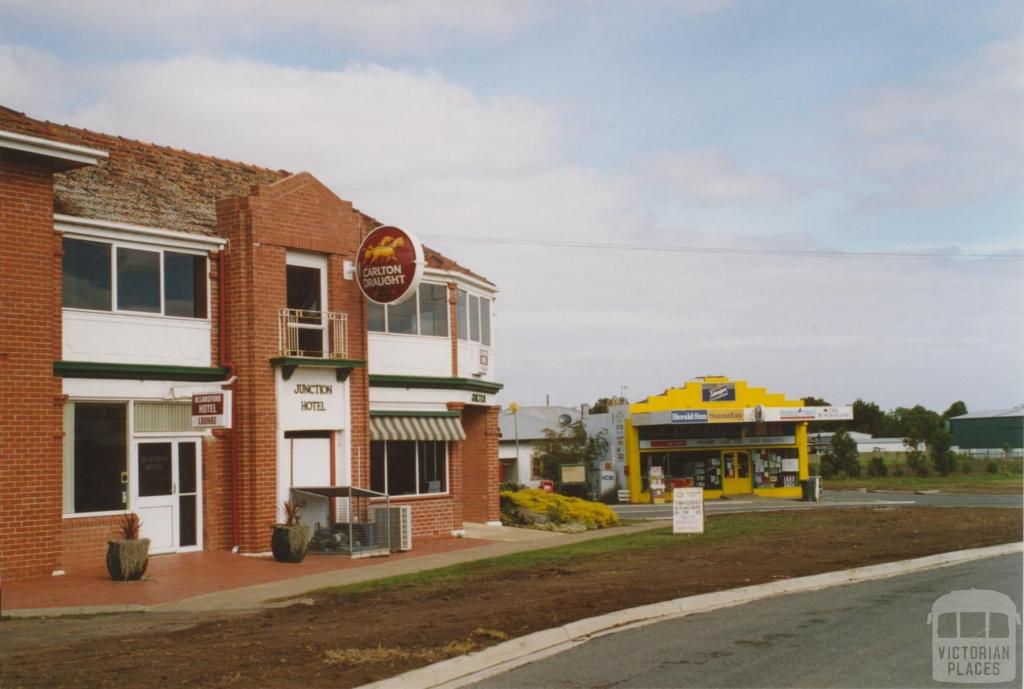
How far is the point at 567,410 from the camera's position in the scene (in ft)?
238

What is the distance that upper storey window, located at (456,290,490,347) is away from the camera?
26.6 metres

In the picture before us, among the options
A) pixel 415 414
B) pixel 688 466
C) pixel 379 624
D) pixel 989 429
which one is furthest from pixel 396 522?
pixel 989 429

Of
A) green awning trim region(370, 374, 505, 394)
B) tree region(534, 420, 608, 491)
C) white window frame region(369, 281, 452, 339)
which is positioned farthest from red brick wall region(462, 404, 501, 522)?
tree region(534, 420, 608, 491)

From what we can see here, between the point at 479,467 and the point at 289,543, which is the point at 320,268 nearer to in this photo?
the point at 289,543

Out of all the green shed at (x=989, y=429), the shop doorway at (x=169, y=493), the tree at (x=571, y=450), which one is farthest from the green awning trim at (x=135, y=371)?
the green shed at (x=989, y=429)

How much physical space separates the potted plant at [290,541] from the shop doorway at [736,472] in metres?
30.9

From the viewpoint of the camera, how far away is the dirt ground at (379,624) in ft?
31.2

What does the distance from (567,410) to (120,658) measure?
62.8m

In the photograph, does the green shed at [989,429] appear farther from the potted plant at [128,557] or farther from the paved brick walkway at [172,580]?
the potted plant at [128,557]

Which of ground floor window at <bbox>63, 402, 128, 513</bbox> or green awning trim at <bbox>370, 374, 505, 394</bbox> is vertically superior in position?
green awning trim at <bbox>370, 374, 505, 394</bbox>

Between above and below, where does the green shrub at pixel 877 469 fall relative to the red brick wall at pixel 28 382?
below

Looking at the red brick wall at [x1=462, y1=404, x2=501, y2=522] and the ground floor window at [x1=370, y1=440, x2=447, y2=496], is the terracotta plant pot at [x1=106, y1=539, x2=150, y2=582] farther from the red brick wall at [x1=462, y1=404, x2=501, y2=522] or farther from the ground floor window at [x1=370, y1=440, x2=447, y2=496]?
the red brick wall at [x1=462, y1=404, x2=501, y2=522]

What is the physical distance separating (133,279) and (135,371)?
1.76 meters

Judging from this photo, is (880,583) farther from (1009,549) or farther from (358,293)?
(358,293)
